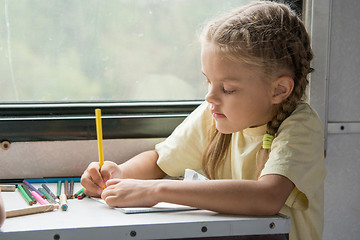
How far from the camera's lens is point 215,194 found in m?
0.79

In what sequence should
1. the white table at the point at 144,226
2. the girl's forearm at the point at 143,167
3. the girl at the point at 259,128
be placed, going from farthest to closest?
the girl's forearm at the point at 143,167 → the girl at the point at 259,128 → the white table at the point at 144,226

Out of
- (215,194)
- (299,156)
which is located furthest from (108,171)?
(299,156)

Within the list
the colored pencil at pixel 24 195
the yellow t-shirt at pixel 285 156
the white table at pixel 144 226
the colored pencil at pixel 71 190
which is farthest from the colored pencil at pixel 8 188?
the yellow t-shirt at pixel 285 156

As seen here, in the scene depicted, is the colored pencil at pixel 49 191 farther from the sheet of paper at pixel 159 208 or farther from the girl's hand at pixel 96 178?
the sheet of paper at pixel 159 208

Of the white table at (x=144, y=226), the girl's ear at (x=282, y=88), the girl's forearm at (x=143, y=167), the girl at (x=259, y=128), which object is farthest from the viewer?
the girl's forearm at (x=143, y=167)

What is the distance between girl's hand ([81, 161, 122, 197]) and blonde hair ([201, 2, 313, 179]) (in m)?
0.31

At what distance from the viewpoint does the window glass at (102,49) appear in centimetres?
114

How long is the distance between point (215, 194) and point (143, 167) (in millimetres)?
319

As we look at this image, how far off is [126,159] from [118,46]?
0.94ft

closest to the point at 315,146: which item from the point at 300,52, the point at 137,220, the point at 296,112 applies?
the point at 296,112

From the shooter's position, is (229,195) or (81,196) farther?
(81,196)

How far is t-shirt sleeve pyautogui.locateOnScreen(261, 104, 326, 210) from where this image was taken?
33.3 inches

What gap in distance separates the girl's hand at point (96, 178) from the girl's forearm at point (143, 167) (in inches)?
2.8

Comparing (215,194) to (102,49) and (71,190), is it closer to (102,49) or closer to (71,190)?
(71,190)
